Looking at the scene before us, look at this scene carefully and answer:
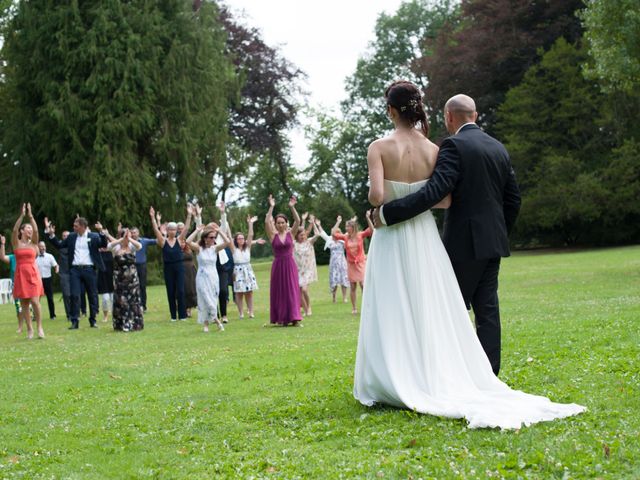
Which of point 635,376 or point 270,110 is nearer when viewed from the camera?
point 635,376

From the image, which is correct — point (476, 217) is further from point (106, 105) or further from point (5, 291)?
point (106, 105)

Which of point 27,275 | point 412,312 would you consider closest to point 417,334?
point 412,312

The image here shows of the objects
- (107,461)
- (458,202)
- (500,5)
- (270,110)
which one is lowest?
(107,461)

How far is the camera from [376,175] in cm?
737

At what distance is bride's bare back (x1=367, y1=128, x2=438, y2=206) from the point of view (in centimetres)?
737

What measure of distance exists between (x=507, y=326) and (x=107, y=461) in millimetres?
8721

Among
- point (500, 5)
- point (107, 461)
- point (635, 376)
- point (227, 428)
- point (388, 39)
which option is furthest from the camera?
point (388, 39)

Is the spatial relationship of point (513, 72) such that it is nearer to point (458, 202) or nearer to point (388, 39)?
point (388, 39)

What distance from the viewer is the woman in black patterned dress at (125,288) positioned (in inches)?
763

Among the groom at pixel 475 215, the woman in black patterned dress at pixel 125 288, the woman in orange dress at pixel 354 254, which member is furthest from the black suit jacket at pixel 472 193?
the woman in orange dress at pixel 354 254

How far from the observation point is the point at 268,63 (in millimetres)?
57469

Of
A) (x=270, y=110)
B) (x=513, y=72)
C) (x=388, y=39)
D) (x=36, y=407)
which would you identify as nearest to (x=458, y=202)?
(x=36, y=407)

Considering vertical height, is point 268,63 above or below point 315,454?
above

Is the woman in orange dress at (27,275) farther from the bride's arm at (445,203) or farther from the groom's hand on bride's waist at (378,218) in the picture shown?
the bride's arm at (445,203)
